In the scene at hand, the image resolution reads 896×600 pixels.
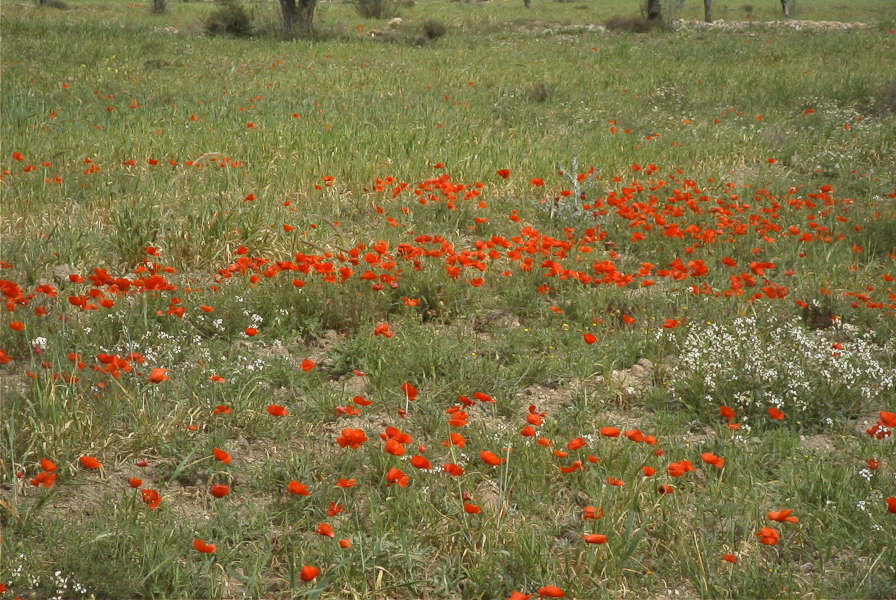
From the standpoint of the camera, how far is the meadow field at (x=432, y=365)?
2531 millimetres

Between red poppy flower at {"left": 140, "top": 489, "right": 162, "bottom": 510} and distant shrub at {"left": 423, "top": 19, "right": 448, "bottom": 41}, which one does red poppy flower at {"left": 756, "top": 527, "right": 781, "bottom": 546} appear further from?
distant shrub at {"left": 423, "top": 19, "right": 448, "bottom": 41}

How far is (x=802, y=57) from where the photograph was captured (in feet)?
52.8

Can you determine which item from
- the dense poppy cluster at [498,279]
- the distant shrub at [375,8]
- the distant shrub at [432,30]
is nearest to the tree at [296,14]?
the distant shrub at [432,30]

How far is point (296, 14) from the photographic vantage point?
20.6 metres

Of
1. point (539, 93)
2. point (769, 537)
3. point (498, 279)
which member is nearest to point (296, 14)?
point (539, 93)

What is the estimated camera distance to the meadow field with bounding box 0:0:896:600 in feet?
8.30

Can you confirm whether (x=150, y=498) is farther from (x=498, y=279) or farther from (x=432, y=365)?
(x=498, y=279)

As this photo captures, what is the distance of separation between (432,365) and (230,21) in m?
19.3

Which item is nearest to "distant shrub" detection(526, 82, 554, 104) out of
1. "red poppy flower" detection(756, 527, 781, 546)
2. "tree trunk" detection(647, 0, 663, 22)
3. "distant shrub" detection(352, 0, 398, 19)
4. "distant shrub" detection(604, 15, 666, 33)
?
"red poppy flower" detection(756, 527, 781, 546)

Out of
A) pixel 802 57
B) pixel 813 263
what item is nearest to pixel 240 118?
pixel 813 263

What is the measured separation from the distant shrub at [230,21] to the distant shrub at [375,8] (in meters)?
13.3

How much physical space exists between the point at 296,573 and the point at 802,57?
54.5 ft

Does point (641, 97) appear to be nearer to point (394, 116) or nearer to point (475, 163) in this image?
point (394, 116)

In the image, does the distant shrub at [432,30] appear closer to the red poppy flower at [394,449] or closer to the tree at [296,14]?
the tree at [296,14]
